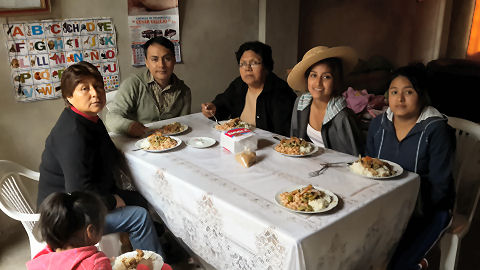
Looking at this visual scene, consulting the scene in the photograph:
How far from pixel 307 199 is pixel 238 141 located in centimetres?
59

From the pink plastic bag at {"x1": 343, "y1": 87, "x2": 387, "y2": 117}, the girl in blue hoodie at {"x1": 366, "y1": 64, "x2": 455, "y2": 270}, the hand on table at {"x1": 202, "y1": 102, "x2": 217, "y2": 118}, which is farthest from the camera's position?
the pink plastic bag at {"x1": 343, "y1": 87, "x2": 387, "y2": 117}

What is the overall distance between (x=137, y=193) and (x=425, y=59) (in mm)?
5900

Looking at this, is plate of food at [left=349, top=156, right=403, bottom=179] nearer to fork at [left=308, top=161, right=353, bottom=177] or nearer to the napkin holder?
fork at [left=308, top=161, right=353, bottom=177]

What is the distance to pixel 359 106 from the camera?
3.12 m

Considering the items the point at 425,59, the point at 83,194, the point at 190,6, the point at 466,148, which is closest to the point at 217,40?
the point at 190,6

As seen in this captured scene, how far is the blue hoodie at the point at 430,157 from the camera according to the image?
5.80ft

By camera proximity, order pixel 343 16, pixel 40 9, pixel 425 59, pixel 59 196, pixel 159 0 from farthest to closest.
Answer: pixel 425 59, pixel 343 16, pixel 159 0, pixel 40 9, pixel 59 196

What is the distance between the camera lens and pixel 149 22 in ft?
10.9

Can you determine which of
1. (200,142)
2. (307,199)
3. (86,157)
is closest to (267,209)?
(307,199)

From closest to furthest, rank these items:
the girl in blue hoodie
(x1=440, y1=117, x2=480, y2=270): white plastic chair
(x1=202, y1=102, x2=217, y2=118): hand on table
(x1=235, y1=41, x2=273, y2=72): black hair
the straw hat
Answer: the girl in blue hoodie, (x1=440, y1=117, x2=480, y2=270): white plastic chair, the straw hat, (x1=235, y1=41, x2=273, y2=72): black hair, (x1=202, y1=102, x2=217, y2=118): hand on table

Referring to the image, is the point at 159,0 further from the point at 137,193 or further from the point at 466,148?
the point at 466,148

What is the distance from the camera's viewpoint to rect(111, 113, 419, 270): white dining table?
1302mm

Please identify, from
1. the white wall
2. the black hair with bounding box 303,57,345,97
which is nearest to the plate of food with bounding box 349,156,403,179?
the black hair with bounding box 303,57,345,97

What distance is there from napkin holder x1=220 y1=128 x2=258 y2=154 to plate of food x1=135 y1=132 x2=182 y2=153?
272 mm
